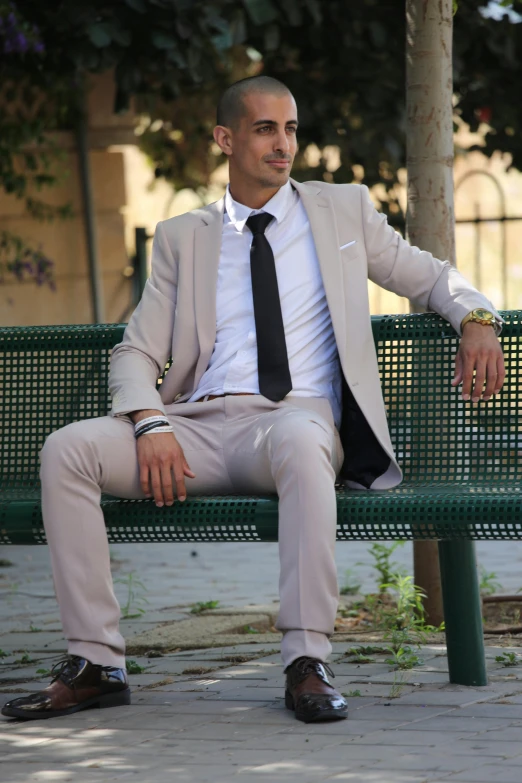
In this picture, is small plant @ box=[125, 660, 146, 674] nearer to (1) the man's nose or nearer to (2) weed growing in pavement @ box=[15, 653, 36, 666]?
(2) weed growing in pavement @ box=[15, 653, 36, 666]

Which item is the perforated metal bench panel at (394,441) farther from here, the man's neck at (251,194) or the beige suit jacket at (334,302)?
the man's neck at (251,194)

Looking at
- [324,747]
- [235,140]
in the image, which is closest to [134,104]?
[235,140]

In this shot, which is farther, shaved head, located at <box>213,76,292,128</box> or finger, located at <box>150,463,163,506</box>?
shaved head, located at <box>213,76,292,128</box>

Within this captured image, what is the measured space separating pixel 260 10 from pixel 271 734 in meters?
4.66

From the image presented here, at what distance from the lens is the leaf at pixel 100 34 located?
22.5 feet

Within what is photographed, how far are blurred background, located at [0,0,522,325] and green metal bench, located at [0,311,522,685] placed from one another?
111 inches

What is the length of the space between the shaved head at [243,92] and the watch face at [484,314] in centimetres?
92

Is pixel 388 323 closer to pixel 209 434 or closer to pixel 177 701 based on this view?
pixel 209 434

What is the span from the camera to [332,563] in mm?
3635

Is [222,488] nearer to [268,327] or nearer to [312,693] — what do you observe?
[268,327]

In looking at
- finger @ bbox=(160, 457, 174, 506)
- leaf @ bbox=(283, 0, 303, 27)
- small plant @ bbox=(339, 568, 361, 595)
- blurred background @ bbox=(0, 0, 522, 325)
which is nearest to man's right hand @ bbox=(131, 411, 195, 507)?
finger @ bbox=(160, 457, 174, 506)

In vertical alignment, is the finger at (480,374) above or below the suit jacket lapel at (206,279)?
below

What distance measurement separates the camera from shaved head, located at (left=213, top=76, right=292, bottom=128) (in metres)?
4.26

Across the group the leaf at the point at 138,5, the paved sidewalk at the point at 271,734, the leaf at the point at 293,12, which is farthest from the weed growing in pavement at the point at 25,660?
the leaf at the point at 293,12
